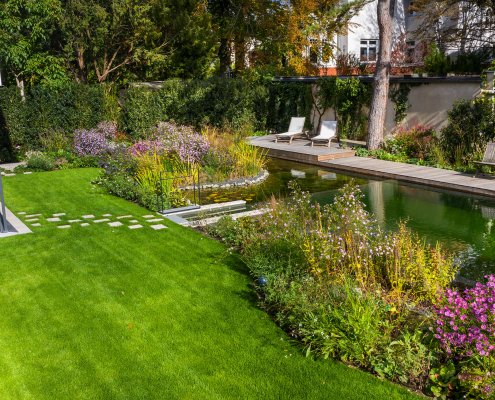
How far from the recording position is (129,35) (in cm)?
2008

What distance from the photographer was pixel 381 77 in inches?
606

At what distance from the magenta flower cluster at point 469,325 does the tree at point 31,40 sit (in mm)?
15080

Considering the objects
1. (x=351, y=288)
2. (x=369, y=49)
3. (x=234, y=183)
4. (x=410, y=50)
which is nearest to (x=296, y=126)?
(x=234, y=183)

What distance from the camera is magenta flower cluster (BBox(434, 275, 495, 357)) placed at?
396cm

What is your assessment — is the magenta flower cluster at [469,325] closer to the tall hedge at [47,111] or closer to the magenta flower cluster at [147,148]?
the magenta flower cluster at [147,148]

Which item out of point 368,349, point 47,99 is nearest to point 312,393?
point 368,349

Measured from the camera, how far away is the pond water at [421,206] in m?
7.55

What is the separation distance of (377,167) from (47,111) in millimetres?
10218

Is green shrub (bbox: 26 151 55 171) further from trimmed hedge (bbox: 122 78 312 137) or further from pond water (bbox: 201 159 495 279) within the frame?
pond water (bbox: 201 159 495 279)

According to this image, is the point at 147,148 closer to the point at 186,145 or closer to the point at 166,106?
the point at 186,145

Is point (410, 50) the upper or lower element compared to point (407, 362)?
upper

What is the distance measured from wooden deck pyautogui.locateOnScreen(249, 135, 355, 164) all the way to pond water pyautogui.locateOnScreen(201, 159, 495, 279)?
1.02 metres

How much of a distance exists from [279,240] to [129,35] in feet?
52.8

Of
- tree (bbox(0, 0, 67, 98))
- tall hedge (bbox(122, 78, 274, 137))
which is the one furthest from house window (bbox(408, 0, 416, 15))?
tree (bbox(0, 0, 67, 98))
